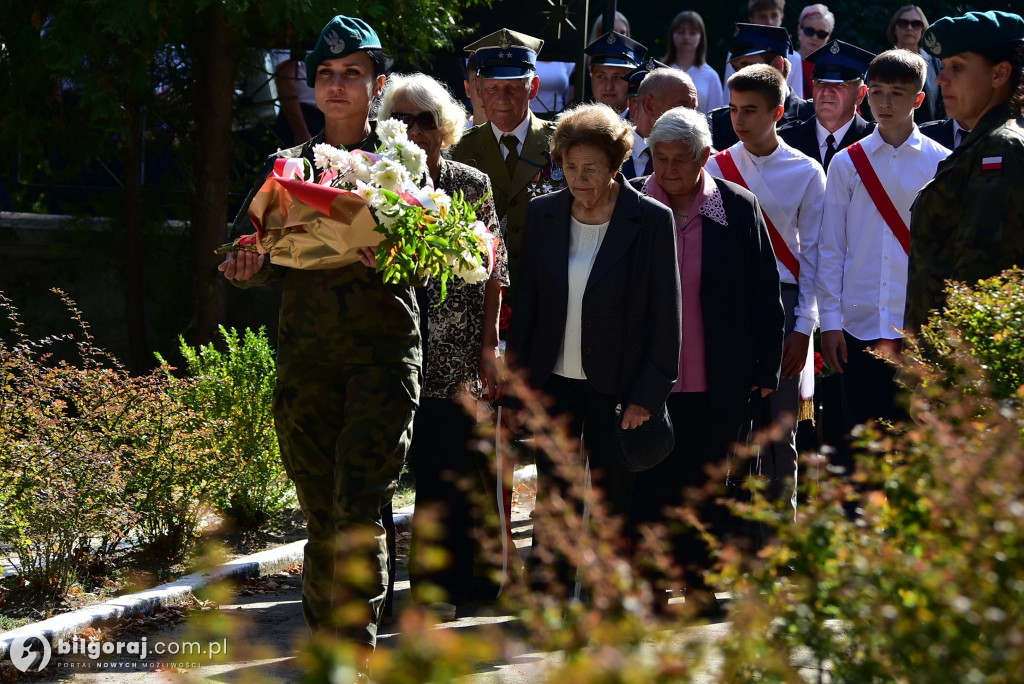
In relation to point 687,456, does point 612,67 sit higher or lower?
higher

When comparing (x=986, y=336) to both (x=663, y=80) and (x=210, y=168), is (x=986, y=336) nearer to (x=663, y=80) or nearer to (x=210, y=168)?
(x=663, y=80)

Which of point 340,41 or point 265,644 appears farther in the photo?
point 265,644

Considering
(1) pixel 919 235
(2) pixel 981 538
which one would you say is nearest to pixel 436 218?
Answer: (1) pixel 919 235

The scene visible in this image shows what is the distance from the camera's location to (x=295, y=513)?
7.98 meters

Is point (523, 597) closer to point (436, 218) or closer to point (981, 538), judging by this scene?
point (981, 538)

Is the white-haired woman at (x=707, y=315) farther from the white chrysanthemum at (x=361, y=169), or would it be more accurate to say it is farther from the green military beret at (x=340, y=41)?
the white chrysanthemum at (x=361, y=169)

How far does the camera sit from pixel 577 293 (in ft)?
19.0

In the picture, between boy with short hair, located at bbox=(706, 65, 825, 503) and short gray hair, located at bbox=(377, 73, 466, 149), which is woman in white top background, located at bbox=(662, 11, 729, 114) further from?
short gray hair, located at bbox=(377, 73, 466, 149)

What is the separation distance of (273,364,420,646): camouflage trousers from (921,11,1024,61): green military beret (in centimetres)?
263

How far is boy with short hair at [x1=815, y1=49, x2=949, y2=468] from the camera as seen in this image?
22.5 ft

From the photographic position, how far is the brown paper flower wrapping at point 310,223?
476 cm

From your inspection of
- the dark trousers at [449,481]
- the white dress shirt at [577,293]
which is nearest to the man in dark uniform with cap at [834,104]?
the white dress shirt at [577,293]

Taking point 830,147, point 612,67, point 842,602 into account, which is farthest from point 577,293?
point 612,67

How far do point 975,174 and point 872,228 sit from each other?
1434 mm
